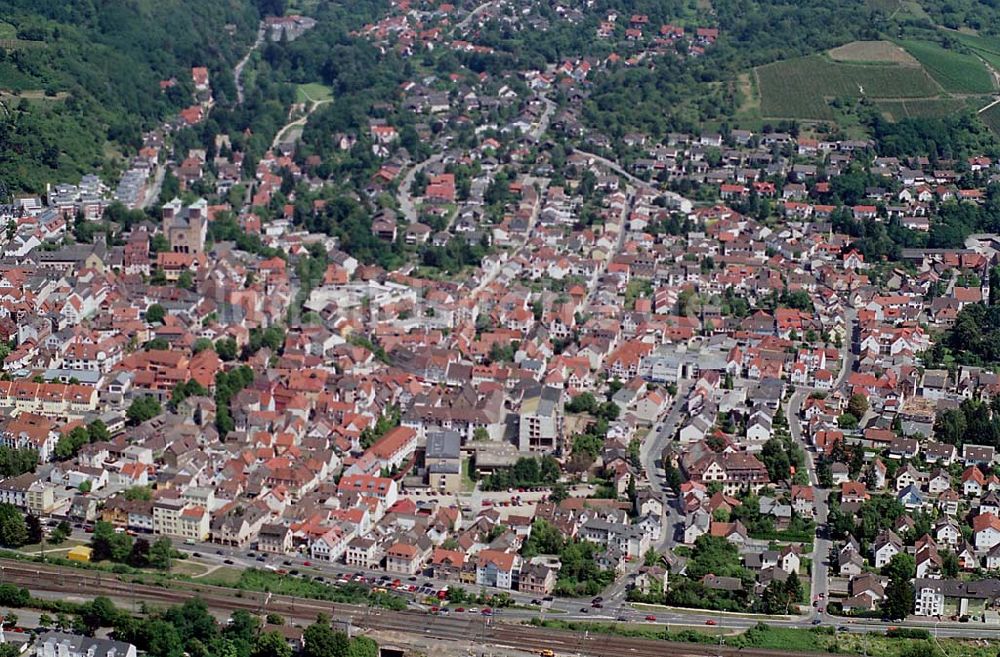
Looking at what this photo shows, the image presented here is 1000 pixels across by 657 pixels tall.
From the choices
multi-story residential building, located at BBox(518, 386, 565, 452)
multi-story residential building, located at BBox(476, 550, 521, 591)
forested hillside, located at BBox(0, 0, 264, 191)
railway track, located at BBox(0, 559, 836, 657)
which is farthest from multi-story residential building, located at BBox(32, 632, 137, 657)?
forested hillside, located at BBox(0, 0, 264, 191)

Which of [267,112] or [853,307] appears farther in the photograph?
[267,112]

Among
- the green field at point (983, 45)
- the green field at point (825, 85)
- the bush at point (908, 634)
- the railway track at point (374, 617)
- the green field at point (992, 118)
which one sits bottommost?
the railway track at point (374, 617)

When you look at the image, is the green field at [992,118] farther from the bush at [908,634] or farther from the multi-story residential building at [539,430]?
the bush at [908,634]

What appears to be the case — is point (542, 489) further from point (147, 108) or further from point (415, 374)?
point (147, 108)

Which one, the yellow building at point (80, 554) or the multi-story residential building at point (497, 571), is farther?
the yellow building at point (80, 554)

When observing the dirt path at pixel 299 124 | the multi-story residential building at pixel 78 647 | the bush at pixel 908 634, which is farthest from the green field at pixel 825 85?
the multi-story residential building at pixel 78 647

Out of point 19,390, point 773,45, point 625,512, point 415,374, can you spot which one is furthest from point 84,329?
point 773,45

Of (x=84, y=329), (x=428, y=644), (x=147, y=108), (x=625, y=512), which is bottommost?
(x=428, y=644)
